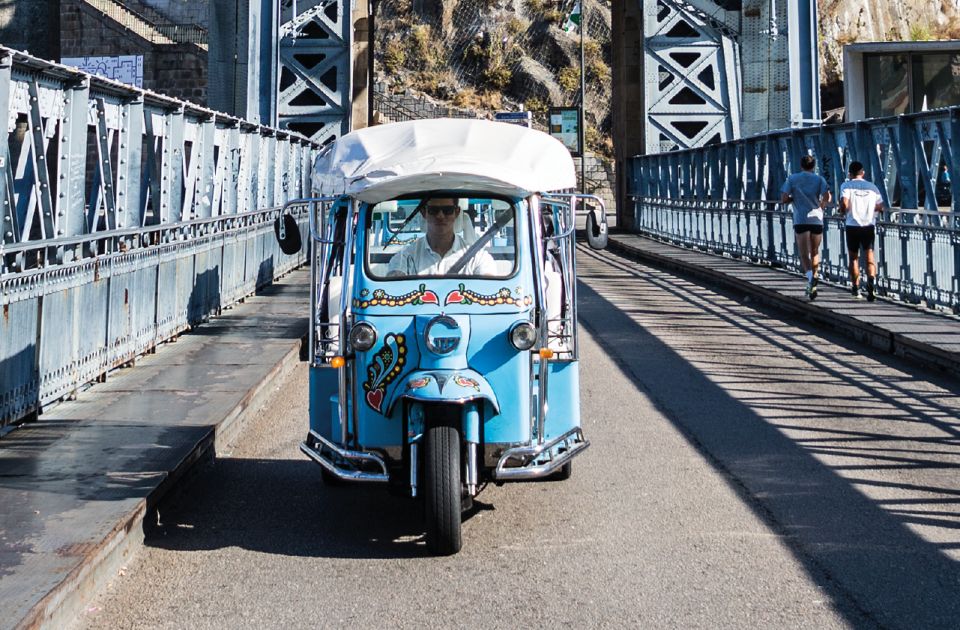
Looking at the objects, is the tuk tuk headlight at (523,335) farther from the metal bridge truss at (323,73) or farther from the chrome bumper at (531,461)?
the metal bridge truss at (323,73)

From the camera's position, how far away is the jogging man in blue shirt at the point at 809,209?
18344mm

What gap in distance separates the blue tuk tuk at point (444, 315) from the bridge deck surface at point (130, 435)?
1.22 m

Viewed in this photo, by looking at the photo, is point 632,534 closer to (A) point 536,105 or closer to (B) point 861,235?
(B) point 861,235

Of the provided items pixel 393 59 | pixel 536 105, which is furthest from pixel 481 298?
pixel 393 59

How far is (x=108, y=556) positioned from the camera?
6.34 metres

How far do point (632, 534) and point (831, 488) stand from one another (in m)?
1.72

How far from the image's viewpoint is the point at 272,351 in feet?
44.8

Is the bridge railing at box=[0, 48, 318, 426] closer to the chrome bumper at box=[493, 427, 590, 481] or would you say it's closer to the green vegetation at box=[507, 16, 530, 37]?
the chrome bumper at box=[493, 427, 590, 481]

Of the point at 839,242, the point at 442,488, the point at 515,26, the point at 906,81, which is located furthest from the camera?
the point at 515,26

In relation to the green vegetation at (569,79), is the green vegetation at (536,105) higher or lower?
lower

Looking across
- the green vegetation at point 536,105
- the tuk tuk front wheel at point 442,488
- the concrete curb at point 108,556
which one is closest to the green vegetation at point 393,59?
the green vegetation at point 536,105

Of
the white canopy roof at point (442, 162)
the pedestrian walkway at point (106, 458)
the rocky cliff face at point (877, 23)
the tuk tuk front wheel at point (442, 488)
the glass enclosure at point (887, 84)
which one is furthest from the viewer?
the rocky cliff face at point (877, 23)

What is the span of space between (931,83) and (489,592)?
34.1m

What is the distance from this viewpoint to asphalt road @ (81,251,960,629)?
5887 millimetres
